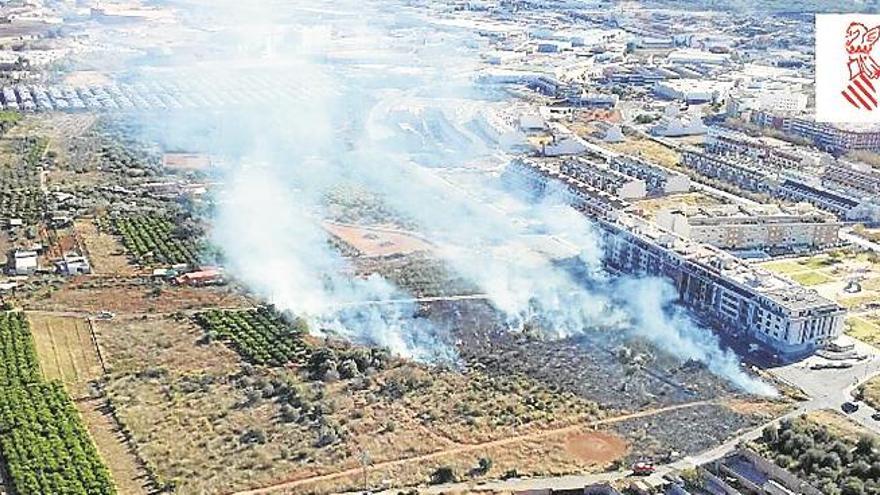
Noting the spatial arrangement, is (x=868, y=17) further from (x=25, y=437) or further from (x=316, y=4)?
(x=316, y=4)

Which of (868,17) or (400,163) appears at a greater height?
(868,17)

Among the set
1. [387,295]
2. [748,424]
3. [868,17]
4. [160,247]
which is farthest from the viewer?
[160,247]

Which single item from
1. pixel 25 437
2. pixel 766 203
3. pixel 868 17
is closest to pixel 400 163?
pixel 766 203

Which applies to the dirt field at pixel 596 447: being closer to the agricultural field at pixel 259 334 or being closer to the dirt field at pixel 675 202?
the agricultural field at pixel 259 334

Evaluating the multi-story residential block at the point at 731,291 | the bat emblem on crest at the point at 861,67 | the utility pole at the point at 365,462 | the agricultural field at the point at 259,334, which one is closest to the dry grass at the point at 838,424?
the multi-story residential block at the point at 731,291

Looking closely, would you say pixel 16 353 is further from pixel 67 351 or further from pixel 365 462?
pixel 365 462

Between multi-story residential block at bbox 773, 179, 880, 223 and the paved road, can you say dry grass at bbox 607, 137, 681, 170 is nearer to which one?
multi-story residential block at bbox 773, 179, 880, 223
